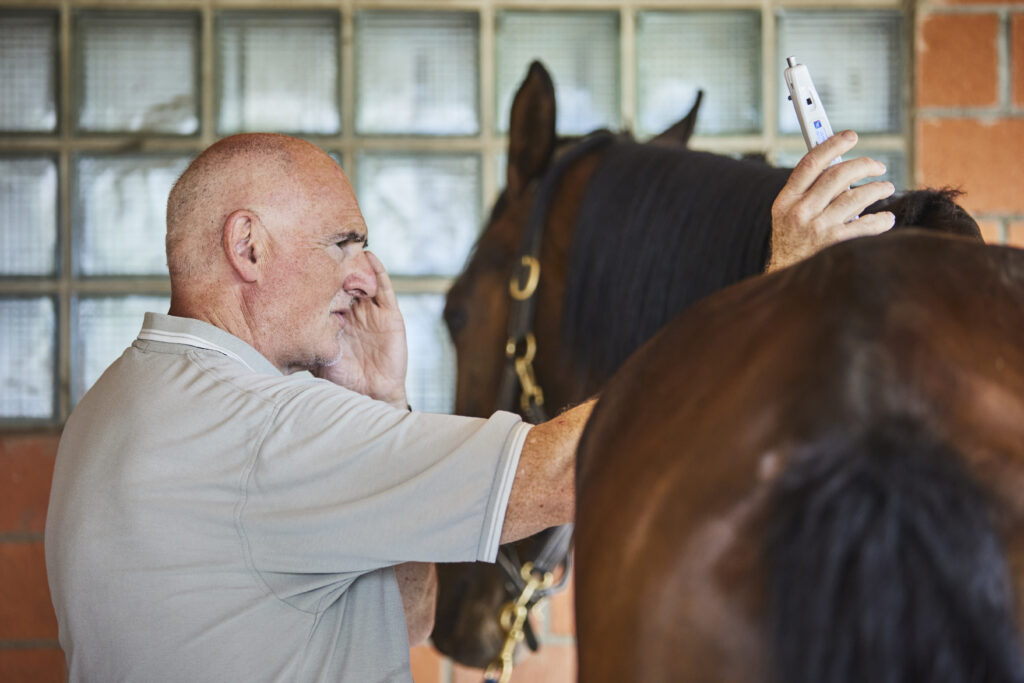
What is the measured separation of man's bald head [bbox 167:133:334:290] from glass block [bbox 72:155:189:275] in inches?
33.9

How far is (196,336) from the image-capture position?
0.94 meters

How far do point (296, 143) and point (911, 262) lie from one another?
2.41 feet

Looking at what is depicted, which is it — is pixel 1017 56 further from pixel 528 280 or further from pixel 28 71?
pixel 28 71

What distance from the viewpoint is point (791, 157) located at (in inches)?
71.7

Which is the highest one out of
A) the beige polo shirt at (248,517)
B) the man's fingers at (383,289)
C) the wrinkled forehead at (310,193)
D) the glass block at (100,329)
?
the wrinkled forehead at (310,193)

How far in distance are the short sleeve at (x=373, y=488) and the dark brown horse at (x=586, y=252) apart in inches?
10.8

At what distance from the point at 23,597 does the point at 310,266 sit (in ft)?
3.86

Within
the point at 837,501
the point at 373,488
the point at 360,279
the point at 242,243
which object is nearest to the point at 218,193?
the point at 242,243

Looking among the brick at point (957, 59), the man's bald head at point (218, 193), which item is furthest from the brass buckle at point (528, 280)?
the brick at point (957, 59)

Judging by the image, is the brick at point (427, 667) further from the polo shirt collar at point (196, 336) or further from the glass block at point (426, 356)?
the polo shirt collar at point (196, 336)

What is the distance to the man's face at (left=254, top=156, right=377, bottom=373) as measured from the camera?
996mm

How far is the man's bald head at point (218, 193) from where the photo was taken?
99 cm

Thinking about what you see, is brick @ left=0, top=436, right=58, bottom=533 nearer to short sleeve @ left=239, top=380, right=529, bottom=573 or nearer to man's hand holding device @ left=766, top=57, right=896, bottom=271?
short sleeve @ left=239, top=380, right=529, bottom=573

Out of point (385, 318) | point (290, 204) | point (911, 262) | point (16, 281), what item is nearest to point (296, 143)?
point (290, 204)
